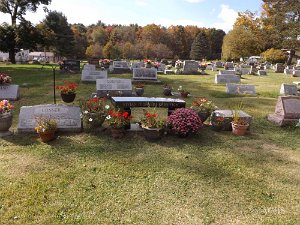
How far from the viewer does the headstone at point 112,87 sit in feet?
52.9

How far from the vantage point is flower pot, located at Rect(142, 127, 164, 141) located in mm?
8914

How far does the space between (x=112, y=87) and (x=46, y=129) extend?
8.03 m

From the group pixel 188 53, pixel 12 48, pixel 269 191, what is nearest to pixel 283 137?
pixel 269 191

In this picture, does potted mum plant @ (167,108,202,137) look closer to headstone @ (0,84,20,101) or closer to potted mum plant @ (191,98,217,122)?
potted mum plant @ (191,98,217,122)

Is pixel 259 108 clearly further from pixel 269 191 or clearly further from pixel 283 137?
pixel 269 191

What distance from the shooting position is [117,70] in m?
29.8

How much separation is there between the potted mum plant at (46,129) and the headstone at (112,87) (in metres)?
7.27

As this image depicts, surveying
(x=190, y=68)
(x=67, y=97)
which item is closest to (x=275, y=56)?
(x=190, y=68)

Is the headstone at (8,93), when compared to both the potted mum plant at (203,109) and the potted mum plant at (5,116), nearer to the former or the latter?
the potted mum plant at (5,116)

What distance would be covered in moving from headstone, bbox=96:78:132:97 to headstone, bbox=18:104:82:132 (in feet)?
20.8

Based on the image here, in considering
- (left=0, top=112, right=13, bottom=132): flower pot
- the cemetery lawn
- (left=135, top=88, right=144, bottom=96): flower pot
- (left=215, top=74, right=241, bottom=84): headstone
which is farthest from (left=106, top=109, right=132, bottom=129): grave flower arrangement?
(left=215, top=74, right=241, bottom=84): headstone

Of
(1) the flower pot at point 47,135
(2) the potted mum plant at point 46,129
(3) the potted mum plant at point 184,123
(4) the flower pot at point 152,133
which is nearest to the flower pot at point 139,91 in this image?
(3) the potted mum plant at point 184,123

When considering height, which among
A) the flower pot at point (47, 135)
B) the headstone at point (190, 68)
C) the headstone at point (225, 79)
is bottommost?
the flower pot at point (47, 135)

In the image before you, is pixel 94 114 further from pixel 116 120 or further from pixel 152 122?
pixel 152 122
